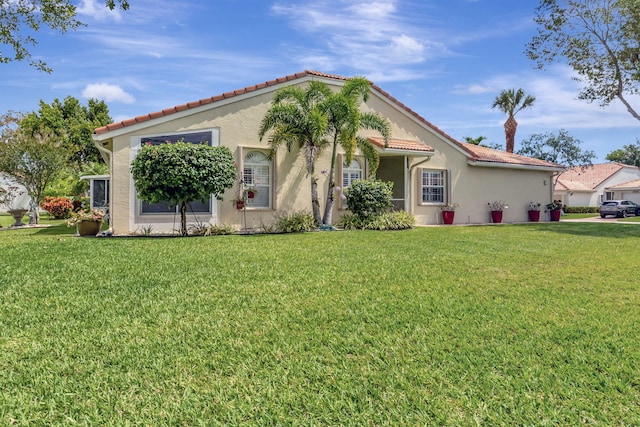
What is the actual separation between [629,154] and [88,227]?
76.7 meters

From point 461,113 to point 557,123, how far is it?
2433cm

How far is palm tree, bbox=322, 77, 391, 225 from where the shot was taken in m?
13.5

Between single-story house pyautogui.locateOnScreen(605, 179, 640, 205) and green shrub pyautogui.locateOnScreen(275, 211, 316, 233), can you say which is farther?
single-story house pyautogui.locateOnScreen(605, 179, 640, 205)

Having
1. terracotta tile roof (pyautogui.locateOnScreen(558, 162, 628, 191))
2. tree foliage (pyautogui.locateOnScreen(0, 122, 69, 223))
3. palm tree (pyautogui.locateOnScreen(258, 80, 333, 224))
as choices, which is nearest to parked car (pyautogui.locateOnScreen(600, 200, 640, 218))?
terracotta tile roof (pyautogui.locateOnScreen(558, 162, 628, 191))

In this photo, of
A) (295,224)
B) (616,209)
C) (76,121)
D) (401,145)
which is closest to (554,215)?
(401,145)

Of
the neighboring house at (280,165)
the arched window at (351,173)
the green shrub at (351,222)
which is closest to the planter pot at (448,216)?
the neighboring house at (280,165)

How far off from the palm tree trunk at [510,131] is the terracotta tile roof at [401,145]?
20959 mm

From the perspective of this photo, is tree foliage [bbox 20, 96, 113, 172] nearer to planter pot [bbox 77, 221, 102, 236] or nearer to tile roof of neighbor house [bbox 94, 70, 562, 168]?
tile roof of neighbor house [bbox 94, 70, 562, 168]

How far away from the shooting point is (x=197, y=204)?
14102 millimetres

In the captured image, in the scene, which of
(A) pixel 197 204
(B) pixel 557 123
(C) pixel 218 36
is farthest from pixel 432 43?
(B) pixel 557 123

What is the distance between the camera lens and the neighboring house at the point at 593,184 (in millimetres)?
44500

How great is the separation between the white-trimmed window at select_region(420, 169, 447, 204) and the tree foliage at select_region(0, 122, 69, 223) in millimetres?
18664

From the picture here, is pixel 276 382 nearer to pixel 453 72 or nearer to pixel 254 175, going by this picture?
pixel 254 175

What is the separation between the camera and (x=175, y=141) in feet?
45.2
